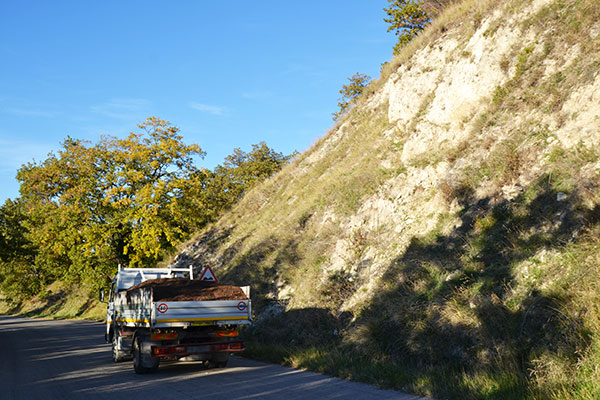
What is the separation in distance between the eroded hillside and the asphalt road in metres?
0.71

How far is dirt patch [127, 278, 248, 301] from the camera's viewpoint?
1024 centimetres

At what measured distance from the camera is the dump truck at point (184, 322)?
393 inches

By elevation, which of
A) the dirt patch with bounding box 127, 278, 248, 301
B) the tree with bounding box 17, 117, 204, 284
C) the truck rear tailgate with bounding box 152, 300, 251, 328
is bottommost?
the truck rear tailgate with bounding box 152, 300, 251, 328

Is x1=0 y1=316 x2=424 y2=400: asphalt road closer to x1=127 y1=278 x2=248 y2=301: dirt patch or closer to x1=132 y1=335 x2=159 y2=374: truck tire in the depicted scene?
x1=132 y1=335 x2=159 y2=374: truck tire

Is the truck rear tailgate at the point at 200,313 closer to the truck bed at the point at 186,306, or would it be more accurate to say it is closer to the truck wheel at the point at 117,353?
the truck bed at the point at 186,306

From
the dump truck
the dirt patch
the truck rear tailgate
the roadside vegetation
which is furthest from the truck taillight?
the roadside vegetation

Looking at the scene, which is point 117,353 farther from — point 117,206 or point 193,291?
point 117,206

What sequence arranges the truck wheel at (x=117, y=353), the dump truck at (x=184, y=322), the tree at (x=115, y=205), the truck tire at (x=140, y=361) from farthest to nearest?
the tree at (x=115, y=205)
the truck wheel at (x=117, y=353)
the truck tire at (x=140, y=361)
the dump truck at (x=184, y=322)

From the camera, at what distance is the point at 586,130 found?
9.94m

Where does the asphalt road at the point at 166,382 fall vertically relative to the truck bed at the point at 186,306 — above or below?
below

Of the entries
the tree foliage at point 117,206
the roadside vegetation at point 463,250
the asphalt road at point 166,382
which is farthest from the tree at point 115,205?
the asphalt road at point 166,382

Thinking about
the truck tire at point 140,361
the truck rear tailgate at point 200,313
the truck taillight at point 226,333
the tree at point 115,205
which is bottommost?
the truck tire at point 140,361

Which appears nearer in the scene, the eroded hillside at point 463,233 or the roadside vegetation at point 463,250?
the roadside vegetation at point 463,250

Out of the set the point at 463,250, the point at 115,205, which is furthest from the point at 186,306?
the point at 115,205
